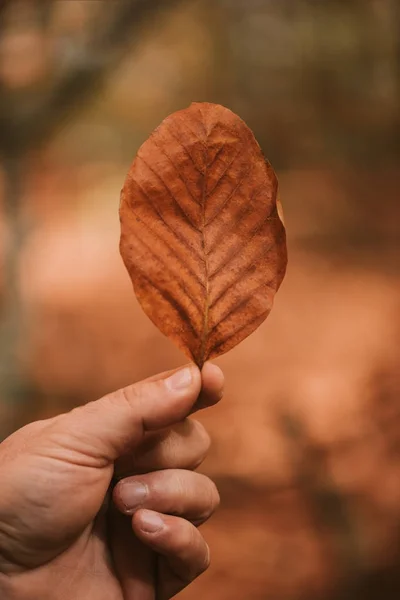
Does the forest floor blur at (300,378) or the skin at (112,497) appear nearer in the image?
the skin at (112,497)

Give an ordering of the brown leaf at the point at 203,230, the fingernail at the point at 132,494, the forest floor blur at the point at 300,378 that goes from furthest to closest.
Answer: the forest floor blur at the point at 300,378
the fingernail at the point at 132,494
the brown leaf at the point at 203,230

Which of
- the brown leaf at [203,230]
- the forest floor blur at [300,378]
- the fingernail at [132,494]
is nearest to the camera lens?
the brown leaf at [203,230]

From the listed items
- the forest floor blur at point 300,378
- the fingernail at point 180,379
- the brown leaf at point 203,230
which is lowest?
the forest floor blur at point 300,378

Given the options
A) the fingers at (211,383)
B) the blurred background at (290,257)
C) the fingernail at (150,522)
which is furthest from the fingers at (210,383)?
the blurred background at (290,257)

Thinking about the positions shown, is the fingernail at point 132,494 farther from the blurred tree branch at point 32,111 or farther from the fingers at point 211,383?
the blurred tree branch at point 32,111

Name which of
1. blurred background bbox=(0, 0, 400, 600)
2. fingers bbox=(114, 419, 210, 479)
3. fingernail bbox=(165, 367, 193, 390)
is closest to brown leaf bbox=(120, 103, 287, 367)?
fingernail bbox=(165, 367, 193, 390)

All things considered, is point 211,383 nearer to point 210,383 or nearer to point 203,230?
point 210,383

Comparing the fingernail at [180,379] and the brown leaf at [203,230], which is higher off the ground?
the brown leaf at [203,230]
